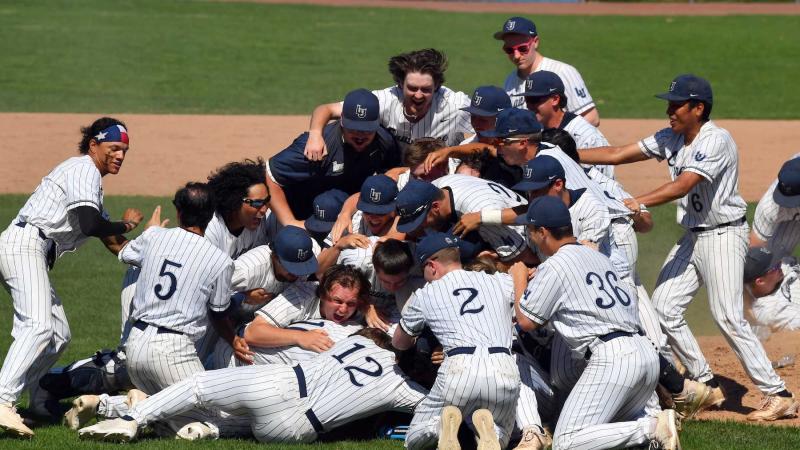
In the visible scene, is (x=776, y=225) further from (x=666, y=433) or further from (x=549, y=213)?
(x=666, y=433)

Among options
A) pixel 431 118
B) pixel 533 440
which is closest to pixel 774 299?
pixel 431 118

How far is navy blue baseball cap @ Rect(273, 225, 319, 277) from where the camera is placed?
6.87 meters

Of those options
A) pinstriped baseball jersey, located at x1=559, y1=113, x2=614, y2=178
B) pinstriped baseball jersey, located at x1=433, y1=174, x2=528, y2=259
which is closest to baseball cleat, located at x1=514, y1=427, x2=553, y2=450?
pinstriped baseball jersey, located at x1=433, y1=174, x2=528, y2=259

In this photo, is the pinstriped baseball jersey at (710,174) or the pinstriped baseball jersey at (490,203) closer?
the pinstriped baseball jersey at (490,203)

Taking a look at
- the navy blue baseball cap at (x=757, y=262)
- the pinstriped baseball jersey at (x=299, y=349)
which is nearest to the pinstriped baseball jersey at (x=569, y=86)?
the navy blue baseball cap at (x=757, y=262)

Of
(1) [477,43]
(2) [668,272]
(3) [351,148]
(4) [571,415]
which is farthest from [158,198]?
(1) [477,43]

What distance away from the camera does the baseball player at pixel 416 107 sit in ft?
25.7

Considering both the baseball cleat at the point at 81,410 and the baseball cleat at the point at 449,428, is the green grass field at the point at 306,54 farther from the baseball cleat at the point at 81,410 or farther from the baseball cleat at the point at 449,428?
the baseball cleat at the point at 449,428

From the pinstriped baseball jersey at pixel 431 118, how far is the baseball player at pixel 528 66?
2.27 feet

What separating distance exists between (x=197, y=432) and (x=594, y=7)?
2665cm

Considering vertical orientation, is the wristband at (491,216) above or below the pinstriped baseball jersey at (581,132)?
below

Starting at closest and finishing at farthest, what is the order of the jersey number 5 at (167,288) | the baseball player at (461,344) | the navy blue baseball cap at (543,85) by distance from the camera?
the baseball player at (461,344)
the jersey number 5 at (167,288)
the navy blue baseball cap at (543,85)

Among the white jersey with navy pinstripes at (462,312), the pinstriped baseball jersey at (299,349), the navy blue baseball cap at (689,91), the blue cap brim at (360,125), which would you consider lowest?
the pinstriped baseball jersey at (299,349)

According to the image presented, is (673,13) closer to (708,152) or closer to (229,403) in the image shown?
(708,152)
